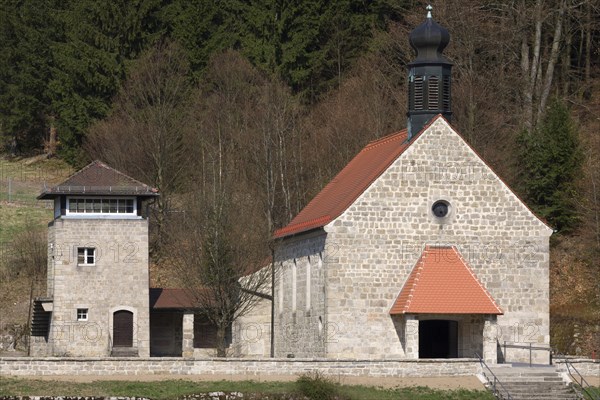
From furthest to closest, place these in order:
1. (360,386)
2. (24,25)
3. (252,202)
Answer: (24,25) < (252,202) < (360,386)

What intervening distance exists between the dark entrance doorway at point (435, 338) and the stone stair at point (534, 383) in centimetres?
382

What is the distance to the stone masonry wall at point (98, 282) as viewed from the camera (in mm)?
52906

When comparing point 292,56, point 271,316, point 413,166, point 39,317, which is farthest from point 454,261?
point 292,56

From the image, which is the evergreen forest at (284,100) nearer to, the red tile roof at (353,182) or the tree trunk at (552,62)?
the tree trunk at (552,62)

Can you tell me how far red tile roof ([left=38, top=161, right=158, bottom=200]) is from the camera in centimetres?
5353

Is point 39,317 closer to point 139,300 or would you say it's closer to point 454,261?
point 139,300

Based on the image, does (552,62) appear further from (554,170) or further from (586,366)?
(586,366)

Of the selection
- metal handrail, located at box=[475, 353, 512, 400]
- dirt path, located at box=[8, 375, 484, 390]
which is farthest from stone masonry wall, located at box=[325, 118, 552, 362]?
dirt path, located at box=[8, 375, 484, 390]

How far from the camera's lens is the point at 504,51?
70812 millimetres

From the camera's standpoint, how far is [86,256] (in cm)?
5372

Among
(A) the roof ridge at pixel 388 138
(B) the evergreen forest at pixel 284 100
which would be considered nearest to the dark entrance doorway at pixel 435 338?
(A) the roof ridge at pixel 388 138

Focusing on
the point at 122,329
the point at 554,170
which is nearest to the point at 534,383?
the point at 122,329

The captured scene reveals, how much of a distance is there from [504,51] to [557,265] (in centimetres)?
1322

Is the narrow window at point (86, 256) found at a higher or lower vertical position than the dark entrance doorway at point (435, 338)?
higher
